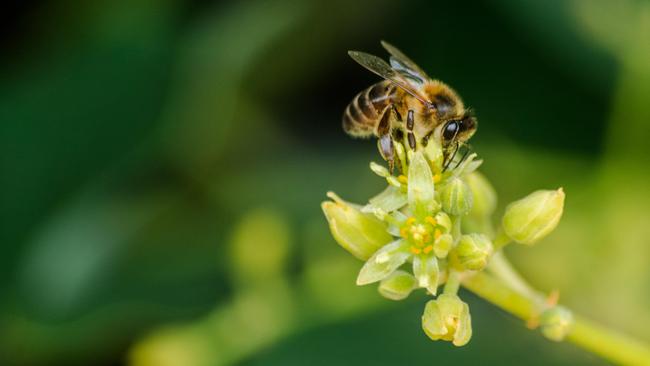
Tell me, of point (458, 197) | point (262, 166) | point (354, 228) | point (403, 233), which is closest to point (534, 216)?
point (458, 197)

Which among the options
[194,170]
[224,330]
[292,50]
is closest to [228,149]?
[194,170]

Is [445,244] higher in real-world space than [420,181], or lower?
lower

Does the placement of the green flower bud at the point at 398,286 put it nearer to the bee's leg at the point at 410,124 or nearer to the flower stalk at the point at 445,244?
the flower stalk at the point at 445,244

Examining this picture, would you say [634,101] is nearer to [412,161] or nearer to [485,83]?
[485,83]

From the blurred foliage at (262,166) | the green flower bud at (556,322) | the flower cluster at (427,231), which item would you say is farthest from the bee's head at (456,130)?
the blurred foliage at (262,166)

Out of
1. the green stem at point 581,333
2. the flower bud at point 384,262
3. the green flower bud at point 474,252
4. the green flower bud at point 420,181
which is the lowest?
the green stem at point 581,333

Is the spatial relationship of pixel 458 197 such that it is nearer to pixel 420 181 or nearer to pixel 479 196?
pixel 420 181
